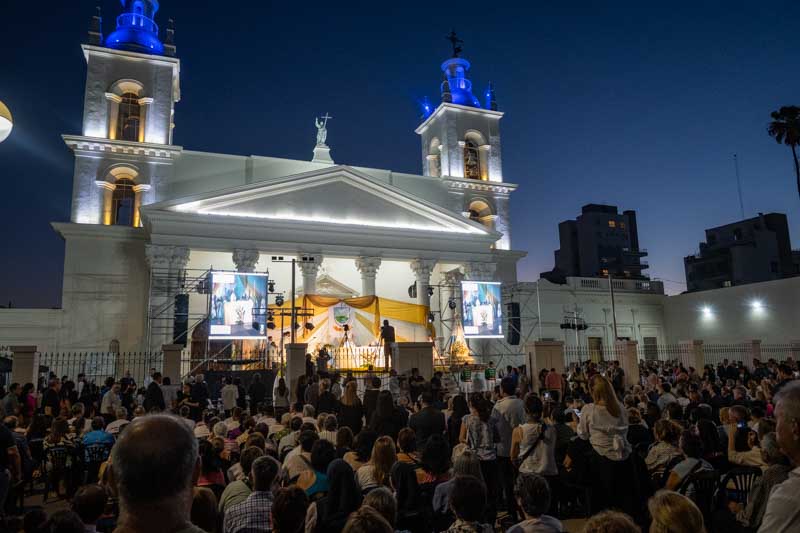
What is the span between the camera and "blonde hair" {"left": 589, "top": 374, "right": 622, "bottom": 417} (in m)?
5.98

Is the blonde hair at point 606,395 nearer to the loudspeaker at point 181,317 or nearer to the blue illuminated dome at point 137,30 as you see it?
the loudspeaker at point 181,317

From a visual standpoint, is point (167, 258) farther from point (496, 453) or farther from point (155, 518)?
point (155, 518)

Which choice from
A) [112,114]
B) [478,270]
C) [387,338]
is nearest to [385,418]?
[387,338]

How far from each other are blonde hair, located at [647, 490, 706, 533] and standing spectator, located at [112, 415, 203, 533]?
237cm

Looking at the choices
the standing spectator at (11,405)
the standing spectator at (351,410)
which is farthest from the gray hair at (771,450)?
the standing spectator at (11,405)

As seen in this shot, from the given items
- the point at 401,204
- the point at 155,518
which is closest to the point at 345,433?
the point at 155,518

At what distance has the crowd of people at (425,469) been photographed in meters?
2.36

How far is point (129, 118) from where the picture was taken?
2841cm

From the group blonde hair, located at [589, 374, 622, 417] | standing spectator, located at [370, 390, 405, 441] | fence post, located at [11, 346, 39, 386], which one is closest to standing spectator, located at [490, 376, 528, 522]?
blonde hair, located at [589, 374, 622, 417]

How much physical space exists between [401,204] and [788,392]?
2487 cm

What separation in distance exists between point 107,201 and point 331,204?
1071cm

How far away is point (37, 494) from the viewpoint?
9844 mm

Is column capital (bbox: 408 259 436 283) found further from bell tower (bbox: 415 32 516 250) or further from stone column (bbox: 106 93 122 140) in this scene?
stone column (bbox: 106 93 122 140)

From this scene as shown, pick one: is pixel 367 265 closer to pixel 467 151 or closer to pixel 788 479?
pixel 467 151
